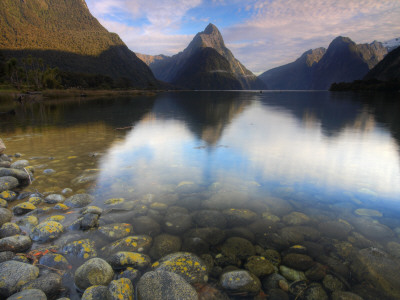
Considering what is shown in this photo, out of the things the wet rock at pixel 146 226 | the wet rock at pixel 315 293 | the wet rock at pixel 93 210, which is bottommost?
the wet rock at pixel 315 293

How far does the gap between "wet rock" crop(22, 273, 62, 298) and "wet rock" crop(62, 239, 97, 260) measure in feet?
2.83

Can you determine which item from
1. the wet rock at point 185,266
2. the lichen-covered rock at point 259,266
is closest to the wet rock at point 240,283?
the lichen-covered rock at point 259,266

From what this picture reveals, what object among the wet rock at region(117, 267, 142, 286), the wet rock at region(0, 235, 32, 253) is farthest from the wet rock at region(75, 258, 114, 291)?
the wet rock at region(0, 235, 32, 253)

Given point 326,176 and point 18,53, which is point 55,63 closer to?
point 18,53

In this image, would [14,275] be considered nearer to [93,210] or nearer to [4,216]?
[93,210]

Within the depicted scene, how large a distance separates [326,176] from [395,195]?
272 cm

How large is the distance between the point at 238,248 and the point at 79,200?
6.09m

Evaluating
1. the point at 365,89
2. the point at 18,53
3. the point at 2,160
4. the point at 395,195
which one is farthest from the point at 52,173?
the point at 18,53

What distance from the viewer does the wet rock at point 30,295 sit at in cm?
410

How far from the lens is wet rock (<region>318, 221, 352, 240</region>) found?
673 cm

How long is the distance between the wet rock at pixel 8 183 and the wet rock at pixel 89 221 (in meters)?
4.59

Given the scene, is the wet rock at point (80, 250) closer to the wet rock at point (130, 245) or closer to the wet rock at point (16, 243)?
the wet rock at point (130, 245)

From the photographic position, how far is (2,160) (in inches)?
475

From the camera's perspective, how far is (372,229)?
700cm
